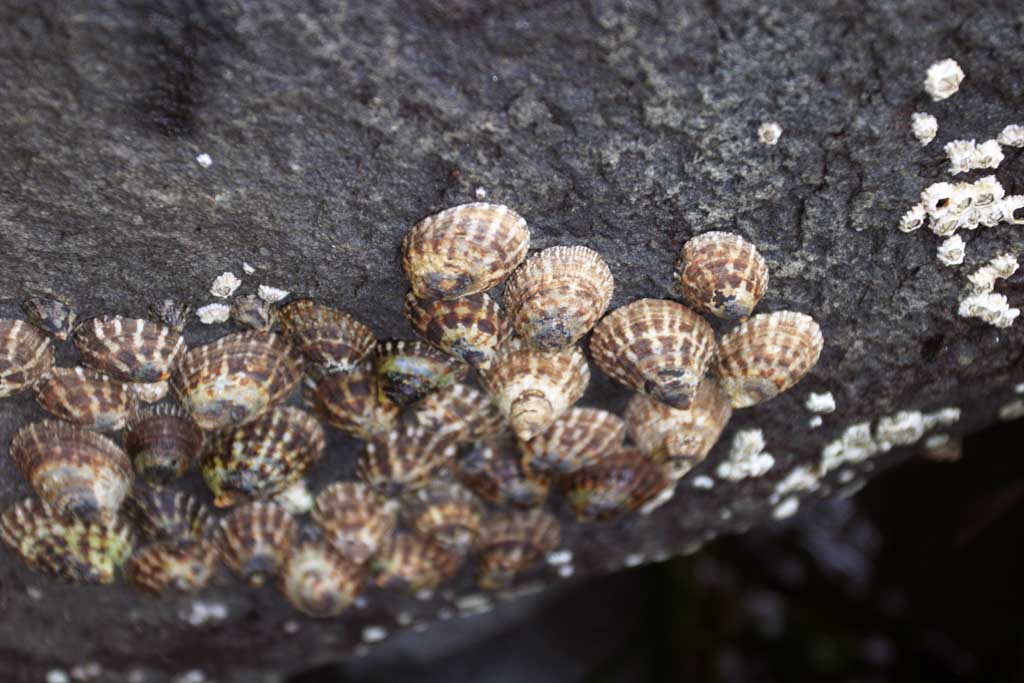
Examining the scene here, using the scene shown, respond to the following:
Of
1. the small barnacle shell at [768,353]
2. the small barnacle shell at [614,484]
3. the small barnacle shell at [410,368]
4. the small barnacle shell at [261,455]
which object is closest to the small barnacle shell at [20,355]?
the small barnacle shell at [261,455]

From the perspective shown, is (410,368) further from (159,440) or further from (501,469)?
(159,440)

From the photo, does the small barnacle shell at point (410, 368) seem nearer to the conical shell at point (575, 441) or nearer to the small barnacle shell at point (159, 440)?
the conical shell at point (575, 441)

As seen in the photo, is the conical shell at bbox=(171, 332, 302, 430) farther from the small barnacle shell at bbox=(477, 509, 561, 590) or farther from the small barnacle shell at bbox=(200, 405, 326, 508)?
the small barnacle shell at bbox=(477, 509, 561, 590)

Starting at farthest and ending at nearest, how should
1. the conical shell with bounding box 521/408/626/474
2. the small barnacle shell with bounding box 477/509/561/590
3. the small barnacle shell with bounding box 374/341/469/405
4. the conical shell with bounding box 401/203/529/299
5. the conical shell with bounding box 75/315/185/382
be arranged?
the small barnacle shell with bounding box 477/509/561/590 → the conical shell with bounding box 521/408/626/474 → the small barnacle shell with bounding box 374/341/469/405 → the conical shell with bounding box 75/315/185/382 → the conical shell with bounding box 401/203/529/299

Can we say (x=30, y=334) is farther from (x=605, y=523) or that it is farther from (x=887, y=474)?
(x=887, y=474)

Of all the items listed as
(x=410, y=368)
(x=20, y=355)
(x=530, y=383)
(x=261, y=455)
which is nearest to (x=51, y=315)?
(x=20, y=355)

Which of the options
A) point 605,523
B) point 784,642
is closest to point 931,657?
point 784,642

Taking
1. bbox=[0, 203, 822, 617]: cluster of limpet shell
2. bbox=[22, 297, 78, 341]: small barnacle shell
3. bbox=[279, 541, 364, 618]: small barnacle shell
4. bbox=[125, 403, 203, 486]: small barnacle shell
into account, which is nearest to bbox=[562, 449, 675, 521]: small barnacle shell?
bbox=[0, 203, 822, 617]: cluster of limpet shell
